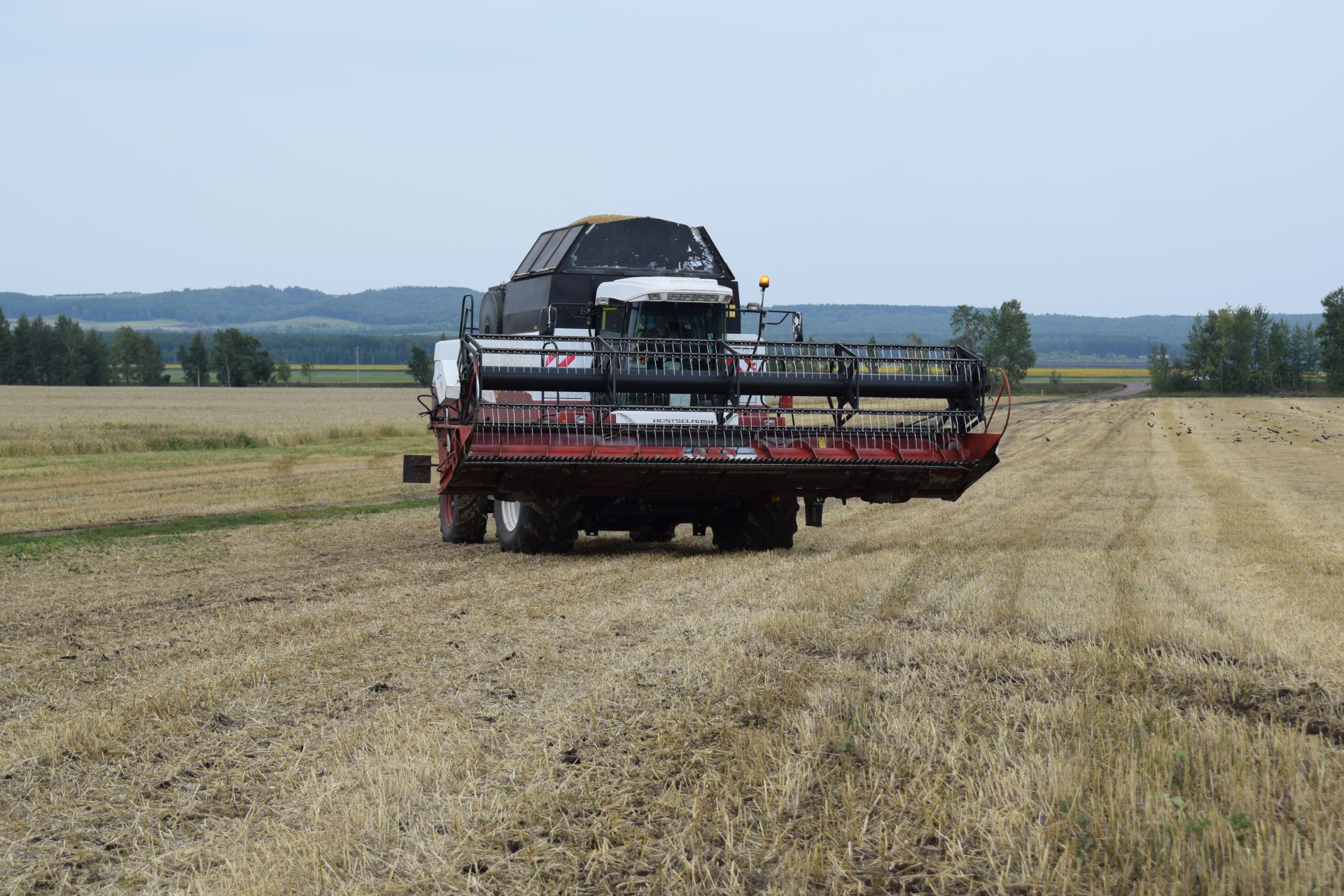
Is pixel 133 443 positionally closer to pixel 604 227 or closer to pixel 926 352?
pixel 604 227

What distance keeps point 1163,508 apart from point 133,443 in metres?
23.8

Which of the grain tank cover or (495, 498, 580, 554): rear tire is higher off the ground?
the grain tank cover

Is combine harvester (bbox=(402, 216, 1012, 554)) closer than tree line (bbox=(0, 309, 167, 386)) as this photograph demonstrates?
Yes

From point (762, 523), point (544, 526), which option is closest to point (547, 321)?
point (544, 526)

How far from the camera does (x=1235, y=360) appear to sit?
112000 mm

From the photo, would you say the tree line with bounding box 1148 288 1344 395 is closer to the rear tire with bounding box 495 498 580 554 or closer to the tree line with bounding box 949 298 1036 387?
the tree line with bounding box 949 298 1036 387

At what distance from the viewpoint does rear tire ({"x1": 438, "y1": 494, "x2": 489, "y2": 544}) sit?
1323 cm

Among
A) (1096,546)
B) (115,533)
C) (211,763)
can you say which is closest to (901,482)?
(1096,546)

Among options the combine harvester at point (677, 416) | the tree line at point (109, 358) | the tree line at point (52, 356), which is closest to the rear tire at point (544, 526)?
the combine harvester at point (677, 416)

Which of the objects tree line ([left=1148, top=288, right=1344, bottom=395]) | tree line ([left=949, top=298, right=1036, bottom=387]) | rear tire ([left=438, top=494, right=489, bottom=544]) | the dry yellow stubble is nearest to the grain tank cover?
rear tire ([left=438, top=494, right=489, bottom=544])

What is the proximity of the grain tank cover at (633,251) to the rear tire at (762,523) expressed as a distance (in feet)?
8.06

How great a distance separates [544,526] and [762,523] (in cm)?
196

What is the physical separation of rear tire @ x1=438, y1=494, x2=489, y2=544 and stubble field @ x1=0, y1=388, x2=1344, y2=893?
996mm

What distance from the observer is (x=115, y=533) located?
50.1 feet
